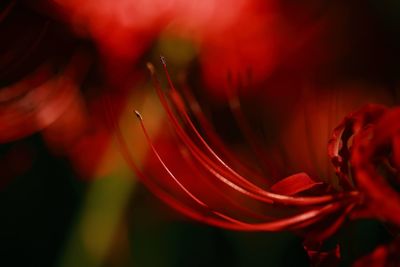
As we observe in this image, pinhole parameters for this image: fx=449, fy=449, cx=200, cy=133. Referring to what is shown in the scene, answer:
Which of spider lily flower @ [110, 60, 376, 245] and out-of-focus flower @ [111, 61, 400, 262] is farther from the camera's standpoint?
spider lily flower @ [110, 60, 376, 245]

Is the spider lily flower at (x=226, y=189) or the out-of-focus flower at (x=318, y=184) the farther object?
the spider lily flower at (x=226, y=189)

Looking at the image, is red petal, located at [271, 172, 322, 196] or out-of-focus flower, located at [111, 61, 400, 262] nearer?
out-of-focus flower, located at [111, 61, 400, 262]

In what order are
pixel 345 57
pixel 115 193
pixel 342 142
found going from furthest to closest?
1. pixel 115 193
2. pixel 345 57
3. pixel 342 142

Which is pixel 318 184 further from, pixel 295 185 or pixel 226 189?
pixel 226 189

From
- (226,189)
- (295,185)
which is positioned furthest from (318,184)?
(226,189)

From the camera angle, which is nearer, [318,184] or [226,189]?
[318,184]

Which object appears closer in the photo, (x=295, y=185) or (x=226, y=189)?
(x=295, y=185)

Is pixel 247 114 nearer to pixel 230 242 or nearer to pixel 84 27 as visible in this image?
pixel 230 242

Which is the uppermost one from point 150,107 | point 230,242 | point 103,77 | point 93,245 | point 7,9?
point 7,9

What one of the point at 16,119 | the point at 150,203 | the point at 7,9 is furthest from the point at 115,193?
the point at 7,9

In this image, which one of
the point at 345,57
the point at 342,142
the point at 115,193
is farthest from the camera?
the point at 115,193

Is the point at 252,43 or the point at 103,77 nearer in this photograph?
the point at 252,43
